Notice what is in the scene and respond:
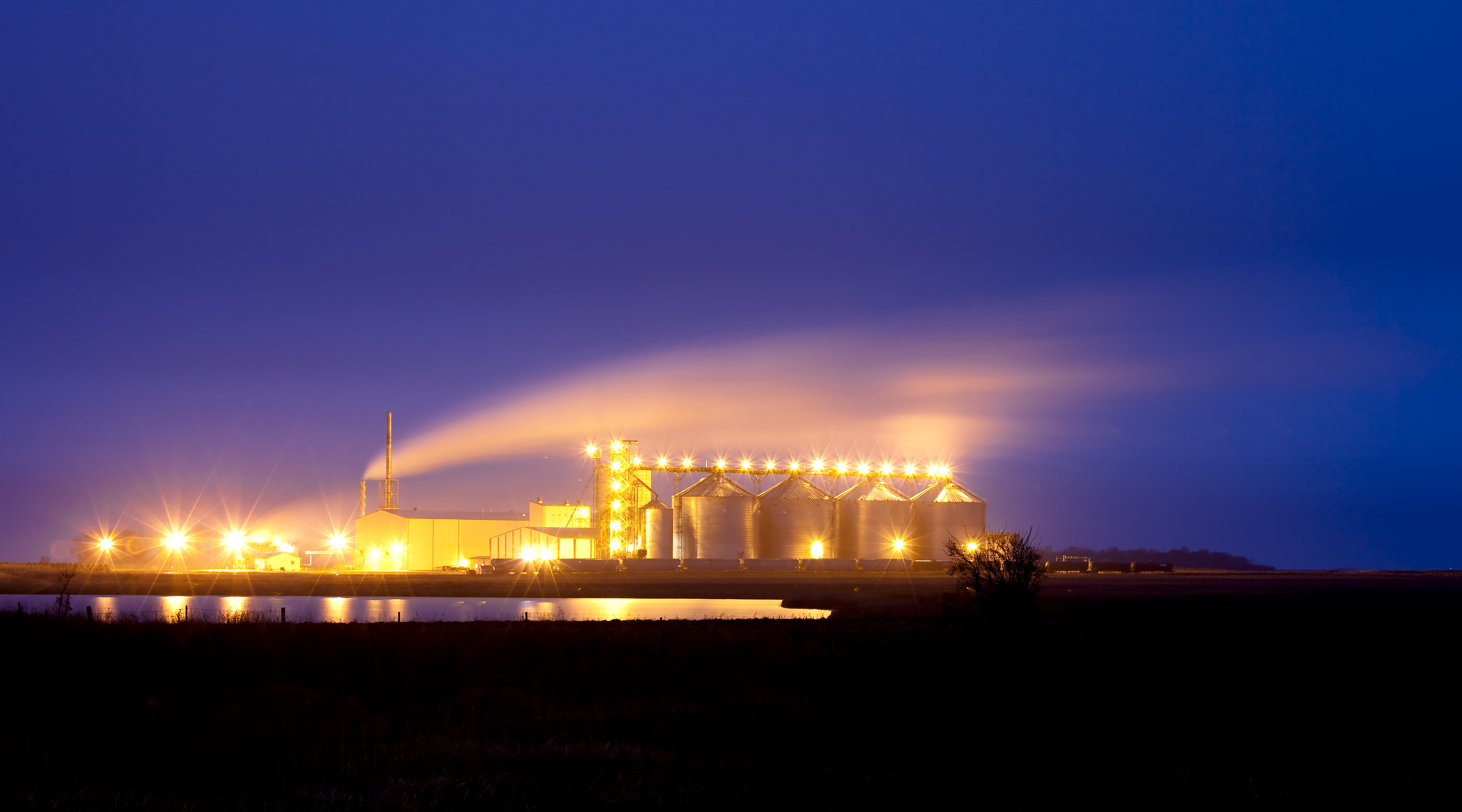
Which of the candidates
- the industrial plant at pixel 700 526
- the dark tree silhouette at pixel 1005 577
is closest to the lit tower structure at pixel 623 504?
the industrial plant at pixel 700 526

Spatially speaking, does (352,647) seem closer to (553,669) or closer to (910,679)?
(553,669)

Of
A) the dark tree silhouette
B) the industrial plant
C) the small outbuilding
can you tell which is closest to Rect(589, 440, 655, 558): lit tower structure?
the industrial plant

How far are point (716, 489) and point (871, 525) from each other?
1414cm

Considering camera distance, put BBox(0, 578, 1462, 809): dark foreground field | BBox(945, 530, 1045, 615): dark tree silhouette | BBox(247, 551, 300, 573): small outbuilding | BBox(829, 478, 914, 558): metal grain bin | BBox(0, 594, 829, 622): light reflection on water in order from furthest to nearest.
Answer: BBox(247, 551, 300, 573): small outbuilding, BBox(829, 478, 914, 558): metal grain bin, BBox(0, 594, 829, 622): light reflection on water, BBox(945, 530, 1045, 615): dark tree silhouette, BBox(0, 578, 1462, 809): dark foreground field

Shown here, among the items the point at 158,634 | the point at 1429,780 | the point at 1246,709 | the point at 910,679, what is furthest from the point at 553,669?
the point at 1429,780

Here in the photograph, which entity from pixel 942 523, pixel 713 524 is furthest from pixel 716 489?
pixel 942 523

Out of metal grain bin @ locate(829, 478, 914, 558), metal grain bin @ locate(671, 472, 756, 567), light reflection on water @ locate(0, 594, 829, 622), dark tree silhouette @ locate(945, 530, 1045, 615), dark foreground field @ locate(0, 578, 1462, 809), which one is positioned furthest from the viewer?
metal grain bin @ locate(829, 478, 914, 558)

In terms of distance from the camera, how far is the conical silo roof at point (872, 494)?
100125mm

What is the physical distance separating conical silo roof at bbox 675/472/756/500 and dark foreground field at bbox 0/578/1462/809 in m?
67.7

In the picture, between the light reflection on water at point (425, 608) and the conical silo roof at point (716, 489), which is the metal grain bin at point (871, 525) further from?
the light reflection on water at point (425, 608)

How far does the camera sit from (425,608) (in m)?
57.5

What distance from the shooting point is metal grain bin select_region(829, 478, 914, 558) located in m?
98.1

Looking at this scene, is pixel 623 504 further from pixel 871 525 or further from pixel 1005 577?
pixel 1005 577

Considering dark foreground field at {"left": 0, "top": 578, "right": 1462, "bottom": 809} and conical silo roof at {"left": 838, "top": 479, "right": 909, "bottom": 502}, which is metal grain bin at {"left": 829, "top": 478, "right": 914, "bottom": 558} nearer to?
conical silo roof at {"left": 838, "top": 479, "right": 909, "bottom": 502}
